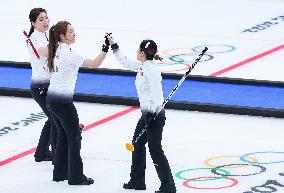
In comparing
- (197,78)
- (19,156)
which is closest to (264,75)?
(197,78)

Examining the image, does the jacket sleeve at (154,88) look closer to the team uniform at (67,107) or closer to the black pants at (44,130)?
the team uniform at (67,107)

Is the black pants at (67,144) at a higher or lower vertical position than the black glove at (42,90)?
lower

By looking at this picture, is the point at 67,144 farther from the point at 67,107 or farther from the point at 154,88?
the point at 154,88

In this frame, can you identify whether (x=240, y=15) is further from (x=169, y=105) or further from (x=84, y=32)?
(x=169, y=105)

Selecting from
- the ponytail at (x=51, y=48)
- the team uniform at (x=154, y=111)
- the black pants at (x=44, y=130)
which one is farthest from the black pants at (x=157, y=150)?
the black pants at (x=44, y=130)

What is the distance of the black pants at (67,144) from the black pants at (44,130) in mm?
444

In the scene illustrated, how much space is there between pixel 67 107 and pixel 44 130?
3.58ft

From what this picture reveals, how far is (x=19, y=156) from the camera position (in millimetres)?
12859

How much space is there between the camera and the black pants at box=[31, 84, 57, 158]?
12234mm

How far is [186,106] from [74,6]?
27.3 ft

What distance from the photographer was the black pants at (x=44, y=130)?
482 inches

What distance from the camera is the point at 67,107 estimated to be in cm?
1154

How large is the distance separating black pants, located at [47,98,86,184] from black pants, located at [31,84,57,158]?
444mm

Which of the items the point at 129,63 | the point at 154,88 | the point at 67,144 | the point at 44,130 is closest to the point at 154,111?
the point at 154,88
